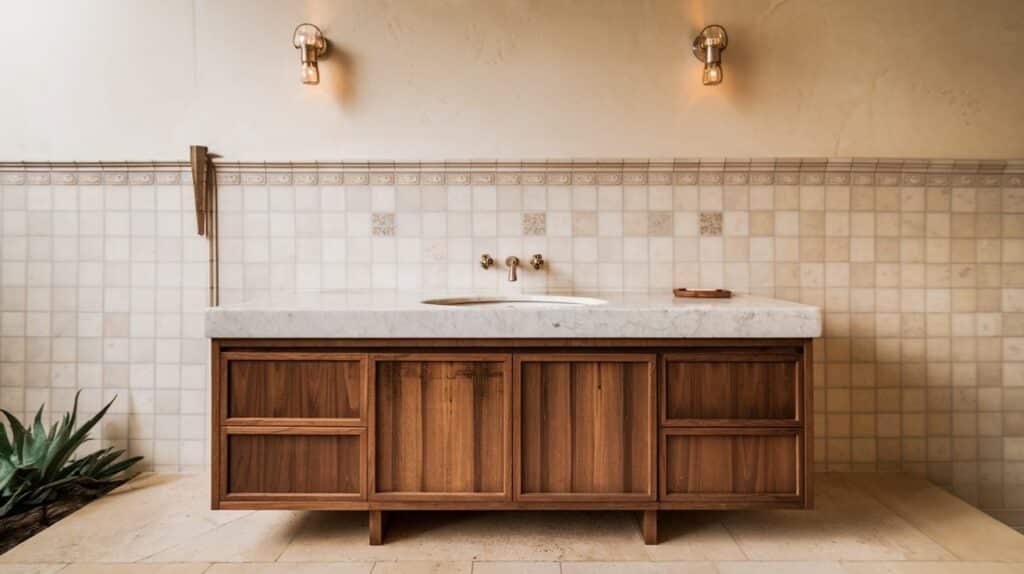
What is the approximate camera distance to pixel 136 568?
1.63m

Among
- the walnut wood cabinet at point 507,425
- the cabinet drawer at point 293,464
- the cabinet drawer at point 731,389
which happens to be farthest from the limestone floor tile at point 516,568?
the cabinet drawer at point 731,389

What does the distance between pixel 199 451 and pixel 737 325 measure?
86.7 inches

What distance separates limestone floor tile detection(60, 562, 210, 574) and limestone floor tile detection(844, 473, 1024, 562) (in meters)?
2.25

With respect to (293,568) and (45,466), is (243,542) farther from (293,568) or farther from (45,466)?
(45,466)

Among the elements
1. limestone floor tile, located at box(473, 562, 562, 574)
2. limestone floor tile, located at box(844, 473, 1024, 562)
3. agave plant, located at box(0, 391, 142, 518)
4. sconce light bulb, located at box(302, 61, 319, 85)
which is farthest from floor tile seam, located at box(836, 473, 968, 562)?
agave plant, located at box(0, 391, 142, 518)

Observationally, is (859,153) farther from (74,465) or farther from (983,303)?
(74,465)

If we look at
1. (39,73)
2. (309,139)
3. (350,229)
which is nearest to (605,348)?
(350,229)

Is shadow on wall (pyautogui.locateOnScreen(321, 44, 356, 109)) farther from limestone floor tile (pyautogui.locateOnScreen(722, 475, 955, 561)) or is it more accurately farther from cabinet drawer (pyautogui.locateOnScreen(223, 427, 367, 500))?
limestone floor tile (pyautogui.locateOnScreen(722, 475, 955, 561))

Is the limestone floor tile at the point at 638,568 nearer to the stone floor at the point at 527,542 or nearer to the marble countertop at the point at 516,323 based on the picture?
the stone floor at the point at 527,542

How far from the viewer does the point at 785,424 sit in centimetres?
164

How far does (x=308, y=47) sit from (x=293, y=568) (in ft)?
6.27

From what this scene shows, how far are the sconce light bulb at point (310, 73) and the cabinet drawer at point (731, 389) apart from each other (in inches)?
69.7

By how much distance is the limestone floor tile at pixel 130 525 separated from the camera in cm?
172

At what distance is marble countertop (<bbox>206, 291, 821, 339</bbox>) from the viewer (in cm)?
162
